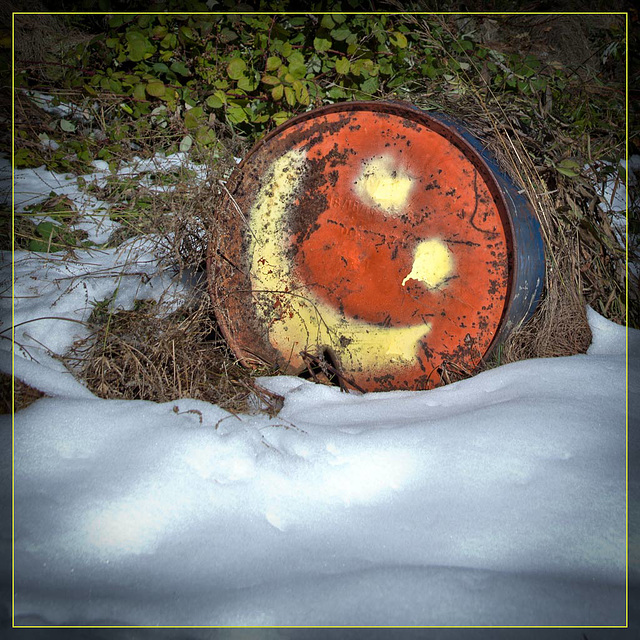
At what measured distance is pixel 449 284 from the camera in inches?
73.6

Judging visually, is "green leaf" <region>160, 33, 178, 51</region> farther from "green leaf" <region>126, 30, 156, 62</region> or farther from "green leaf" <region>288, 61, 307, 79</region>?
"green leaf" <region>288, 61, 307, 79</region>

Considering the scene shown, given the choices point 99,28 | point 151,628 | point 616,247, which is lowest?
point 151,628

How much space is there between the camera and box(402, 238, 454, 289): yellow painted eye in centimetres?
187

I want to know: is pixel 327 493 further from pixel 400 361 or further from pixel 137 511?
pixel 400 361

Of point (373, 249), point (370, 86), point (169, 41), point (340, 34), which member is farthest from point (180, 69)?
point (373, 249)

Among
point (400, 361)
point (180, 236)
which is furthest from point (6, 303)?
point (400, 361)

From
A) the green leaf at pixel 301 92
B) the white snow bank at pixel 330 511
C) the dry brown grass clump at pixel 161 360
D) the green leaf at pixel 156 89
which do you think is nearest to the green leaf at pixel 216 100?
the green leaf at pixel 156 89

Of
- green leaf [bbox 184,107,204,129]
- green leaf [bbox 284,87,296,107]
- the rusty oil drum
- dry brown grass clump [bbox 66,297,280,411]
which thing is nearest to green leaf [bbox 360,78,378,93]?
green leaf [bbox 284,87,296,107]

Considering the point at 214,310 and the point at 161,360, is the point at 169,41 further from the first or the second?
the point at 161,360

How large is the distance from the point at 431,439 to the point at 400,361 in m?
0.48

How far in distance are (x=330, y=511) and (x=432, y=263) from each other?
0.90 m

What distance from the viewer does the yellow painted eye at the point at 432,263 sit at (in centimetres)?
187

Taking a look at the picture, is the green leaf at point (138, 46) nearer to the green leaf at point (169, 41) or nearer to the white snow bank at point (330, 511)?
the green leaf at point (169, 41)

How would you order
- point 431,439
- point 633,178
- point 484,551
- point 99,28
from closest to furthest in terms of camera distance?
point 484,551, point 431,439, point 633,178, point 99,28
